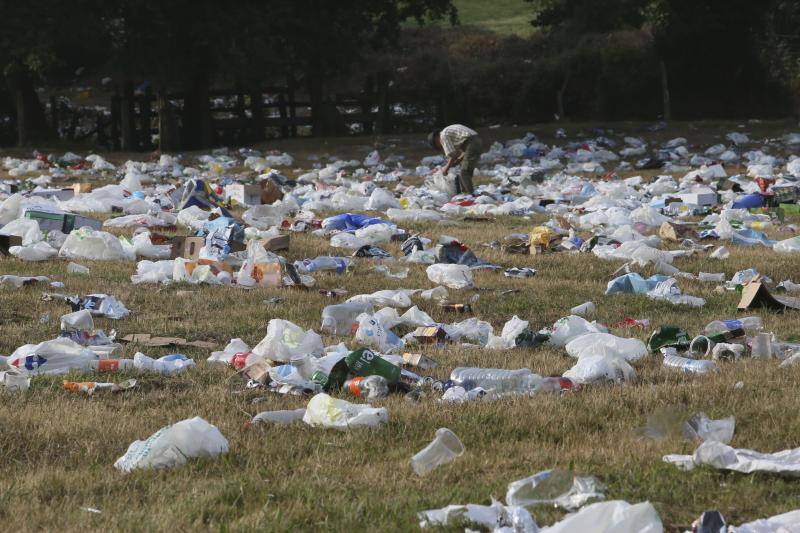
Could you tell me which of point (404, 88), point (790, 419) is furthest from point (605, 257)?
point (404, 88)

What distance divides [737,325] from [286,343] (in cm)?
234

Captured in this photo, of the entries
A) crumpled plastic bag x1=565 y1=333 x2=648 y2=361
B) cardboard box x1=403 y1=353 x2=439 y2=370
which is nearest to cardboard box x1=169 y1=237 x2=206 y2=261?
cardboard box x1=403 y1=353 x2=439 y2=370

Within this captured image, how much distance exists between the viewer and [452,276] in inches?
303

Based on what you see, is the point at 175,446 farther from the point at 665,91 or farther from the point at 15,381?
the point at 665,91

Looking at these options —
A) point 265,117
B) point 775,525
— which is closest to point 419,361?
point 775,525

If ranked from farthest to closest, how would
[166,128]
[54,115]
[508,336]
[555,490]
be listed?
[54,115] < [166,128] < [508,336] < [555,490]

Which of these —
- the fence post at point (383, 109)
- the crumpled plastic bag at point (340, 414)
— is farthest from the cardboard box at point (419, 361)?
the fence post at point (383, 109)

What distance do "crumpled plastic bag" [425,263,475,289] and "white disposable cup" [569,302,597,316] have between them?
1.00m

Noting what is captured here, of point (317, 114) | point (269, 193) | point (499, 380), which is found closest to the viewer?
point (499, 380)

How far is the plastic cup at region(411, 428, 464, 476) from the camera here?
371cm

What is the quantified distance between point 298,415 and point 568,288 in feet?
11.8

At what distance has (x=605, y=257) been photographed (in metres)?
8.96

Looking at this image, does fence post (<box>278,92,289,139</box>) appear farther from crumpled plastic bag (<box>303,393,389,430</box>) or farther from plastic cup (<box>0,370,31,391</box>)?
crumpled plastic bag (<box>303,393,389,430</box>)

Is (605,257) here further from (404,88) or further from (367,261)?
(404,88)
